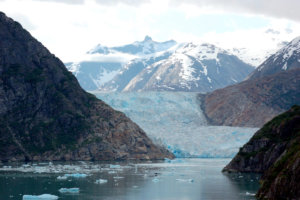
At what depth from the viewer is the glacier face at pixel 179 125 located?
131 metres

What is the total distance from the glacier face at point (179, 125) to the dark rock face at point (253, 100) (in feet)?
24.9

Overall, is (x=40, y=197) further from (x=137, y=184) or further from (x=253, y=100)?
(x=253, y=100)

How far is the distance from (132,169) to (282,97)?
333 feet

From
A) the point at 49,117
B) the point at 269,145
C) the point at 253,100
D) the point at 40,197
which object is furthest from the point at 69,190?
the point at 253,100

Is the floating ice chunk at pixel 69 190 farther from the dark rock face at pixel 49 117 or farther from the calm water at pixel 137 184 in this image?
the dark rock face at pixel 49 117

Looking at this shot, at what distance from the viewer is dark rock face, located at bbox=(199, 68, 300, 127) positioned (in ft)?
583

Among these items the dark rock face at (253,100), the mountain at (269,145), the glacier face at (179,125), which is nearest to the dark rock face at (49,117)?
the glacier face at (179,125)

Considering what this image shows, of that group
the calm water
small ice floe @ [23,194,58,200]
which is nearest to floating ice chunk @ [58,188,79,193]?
the calm water

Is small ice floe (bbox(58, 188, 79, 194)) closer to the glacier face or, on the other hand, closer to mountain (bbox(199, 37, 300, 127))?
the glacier face

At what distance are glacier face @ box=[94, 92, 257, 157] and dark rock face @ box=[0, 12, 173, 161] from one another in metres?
6.43

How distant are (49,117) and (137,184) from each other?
57.8 meters

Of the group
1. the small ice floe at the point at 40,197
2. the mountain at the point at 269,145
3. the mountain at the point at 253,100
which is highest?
the mountain at the point at 253,100

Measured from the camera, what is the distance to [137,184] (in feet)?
236

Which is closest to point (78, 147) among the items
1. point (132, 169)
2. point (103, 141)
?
point (103, 141)
